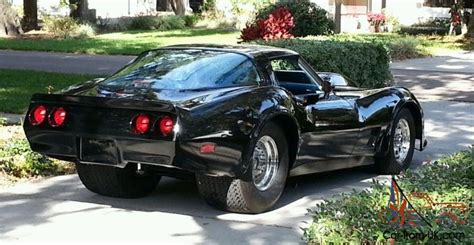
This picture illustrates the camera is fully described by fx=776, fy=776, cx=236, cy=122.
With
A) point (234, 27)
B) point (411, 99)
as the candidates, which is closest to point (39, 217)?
point (411, 99)

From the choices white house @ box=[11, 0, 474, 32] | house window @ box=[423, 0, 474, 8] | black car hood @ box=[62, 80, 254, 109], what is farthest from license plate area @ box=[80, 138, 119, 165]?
house window @ box=[423, 0, 474, 8]

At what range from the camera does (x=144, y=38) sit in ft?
95.6

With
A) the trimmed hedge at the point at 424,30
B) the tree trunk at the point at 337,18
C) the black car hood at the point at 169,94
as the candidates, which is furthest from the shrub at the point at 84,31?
the black car hood at the point at 169,94

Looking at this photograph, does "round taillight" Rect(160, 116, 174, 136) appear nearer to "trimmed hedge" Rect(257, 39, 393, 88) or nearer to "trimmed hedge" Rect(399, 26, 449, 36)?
"trimmed hedge" Rect(257, 39, 393, 88)

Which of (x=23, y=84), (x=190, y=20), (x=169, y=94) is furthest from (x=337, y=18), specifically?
(x=169, y=94)

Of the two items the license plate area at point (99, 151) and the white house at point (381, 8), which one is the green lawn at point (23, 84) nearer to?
the license plate area at point (99, 151)

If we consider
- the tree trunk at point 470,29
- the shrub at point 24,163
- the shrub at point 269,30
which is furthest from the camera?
the tree trunk at point 470,29

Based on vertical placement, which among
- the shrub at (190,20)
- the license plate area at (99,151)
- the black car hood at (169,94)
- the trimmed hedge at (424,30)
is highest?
the shrub at (190,20)

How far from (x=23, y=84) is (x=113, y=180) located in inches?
332

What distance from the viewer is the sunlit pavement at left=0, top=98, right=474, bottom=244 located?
221 inches

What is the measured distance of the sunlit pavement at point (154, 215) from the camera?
5.61 meters

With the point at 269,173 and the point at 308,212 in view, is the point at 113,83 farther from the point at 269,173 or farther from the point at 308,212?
the point at 308,212

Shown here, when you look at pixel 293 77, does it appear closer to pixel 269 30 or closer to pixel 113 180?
pixel 113 180

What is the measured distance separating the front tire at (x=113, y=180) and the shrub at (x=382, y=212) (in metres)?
1.64
